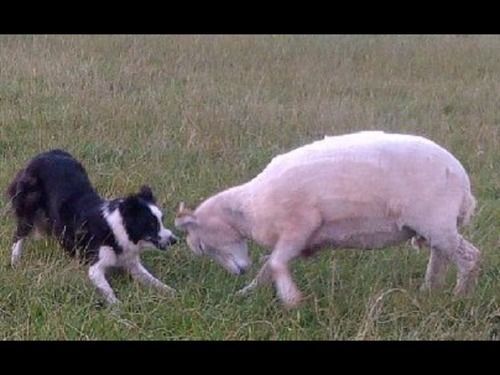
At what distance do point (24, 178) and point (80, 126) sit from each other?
8.81 ft

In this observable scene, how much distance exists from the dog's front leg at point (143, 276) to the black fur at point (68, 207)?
0.13 meters

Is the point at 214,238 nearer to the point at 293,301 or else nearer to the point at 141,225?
the point at 141,225

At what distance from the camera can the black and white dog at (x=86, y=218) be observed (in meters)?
6.86

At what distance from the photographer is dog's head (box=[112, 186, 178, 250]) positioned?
6859 mm

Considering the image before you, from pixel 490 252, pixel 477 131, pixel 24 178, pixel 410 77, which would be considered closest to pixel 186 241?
pixel 24 178

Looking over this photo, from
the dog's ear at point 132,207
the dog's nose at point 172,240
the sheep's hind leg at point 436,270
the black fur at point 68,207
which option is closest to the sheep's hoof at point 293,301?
the sheep's hind leg at point 436,270

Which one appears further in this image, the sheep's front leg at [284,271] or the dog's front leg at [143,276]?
the dog's front leg at [143,276]

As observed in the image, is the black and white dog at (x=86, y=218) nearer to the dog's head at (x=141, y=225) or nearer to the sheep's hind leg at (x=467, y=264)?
the dog's head at (x=141, y=225)

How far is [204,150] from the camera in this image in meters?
9.62

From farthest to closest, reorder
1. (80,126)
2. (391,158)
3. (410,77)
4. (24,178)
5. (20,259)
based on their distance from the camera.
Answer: (410,77)
(80,126)
(24,178)
(20,259)
(391,158)

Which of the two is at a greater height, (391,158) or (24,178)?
(391,158)

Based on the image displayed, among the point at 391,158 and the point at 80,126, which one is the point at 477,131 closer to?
the point at 80,126

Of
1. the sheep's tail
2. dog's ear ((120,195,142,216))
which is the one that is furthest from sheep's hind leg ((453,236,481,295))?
dog's ear ((120,195,142,216))

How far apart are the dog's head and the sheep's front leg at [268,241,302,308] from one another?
0.80 m
